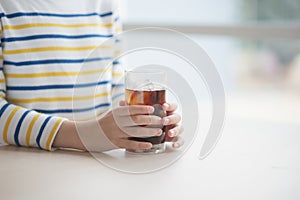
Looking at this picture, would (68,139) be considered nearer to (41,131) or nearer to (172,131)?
(41,131)

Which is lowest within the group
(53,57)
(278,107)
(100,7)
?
(278,107)

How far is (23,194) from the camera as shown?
0.72m

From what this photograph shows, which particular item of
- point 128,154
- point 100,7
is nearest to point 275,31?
point 100,7

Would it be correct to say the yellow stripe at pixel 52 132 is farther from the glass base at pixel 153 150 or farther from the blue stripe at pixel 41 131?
the glass base at pixel 153 150

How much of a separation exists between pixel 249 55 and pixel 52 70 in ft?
6.95

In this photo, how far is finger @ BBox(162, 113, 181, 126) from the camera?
2.88 feet

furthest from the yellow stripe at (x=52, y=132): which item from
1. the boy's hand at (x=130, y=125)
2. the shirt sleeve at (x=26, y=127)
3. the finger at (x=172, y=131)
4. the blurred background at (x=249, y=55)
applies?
the blurred background at (x=249, y=55)

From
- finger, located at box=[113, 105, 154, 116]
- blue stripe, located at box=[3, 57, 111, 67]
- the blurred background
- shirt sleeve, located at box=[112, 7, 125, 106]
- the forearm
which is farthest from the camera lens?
the blurred background

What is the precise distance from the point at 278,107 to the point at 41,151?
2.49 m

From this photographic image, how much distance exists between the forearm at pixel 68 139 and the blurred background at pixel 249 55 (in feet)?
6.65

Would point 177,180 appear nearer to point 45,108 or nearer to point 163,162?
point 163,162

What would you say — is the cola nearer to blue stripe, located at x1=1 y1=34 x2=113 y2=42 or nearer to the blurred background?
blue stripe, located at x1=1 y1=34 x2=113 y2=42

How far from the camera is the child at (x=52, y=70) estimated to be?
3.17ft

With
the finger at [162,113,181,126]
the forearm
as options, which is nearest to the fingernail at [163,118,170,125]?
the finger at [162,113,181,126]
